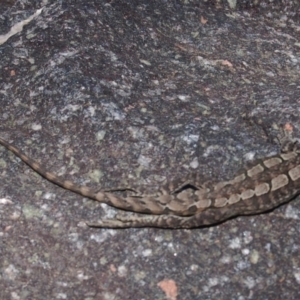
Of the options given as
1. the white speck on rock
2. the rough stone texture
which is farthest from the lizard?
the white speck on rock

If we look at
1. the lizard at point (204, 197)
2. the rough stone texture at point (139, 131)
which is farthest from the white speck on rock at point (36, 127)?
the lizard at point (204, 197)

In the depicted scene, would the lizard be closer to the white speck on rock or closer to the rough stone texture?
the rough stone texture

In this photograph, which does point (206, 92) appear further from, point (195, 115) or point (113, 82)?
point (113, 82)

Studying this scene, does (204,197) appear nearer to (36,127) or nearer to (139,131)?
(139,131)

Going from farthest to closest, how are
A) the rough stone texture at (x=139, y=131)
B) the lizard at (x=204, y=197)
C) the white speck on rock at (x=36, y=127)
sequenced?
the white speck on rock at (x=36, y=127) → the lizard at (x=204, y=197) → the rough stone texture at (x=139, y=131)

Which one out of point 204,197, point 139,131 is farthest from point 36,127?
point 204,197

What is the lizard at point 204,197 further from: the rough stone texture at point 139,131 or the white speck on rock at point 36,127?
the white speck on rock at point 36,127
